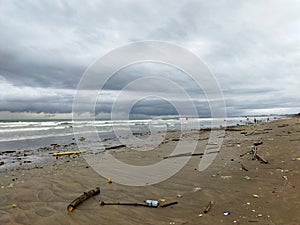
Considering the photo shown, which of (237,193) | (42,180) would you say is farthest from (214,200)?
(42,180)

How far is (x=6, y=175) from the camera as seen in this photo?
403 inches

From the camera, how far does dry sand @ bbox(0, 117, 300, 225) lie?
522cm

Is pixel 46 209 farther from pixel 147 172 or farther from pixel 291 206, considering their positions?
pixel 291 206

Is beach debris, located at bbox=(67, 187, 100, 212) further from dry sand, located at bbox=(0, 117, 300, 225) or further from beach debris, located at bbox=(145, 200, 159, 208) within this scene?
beach debris, located at bbox=(145, 200, 159, 208)

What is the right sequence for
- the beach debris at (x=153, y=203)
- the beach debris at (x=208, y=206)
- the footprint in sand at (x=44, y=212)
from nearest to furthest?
the beach debris at (x=208, y=206), the footprint in sand at (x=44, y=212), the beach debris at (x=153, y=203)

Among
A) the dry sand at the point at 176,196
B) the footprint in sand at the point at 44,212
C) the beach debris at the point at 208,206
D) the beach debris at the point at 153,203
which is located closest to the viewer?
the dry sand at the point at 176,196

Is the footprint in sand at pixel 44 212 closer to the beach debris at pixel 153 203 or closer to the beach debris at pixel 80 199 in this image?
the beach debris at pixel 80 199

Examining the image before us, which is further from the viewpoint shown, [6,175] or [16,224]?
[6,175]

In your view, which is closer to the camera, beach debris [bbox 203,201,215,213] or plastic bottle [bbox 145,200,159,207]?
beach debris [bbox 203,201,215,213]

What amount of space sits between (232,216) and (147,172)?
17.0 ft

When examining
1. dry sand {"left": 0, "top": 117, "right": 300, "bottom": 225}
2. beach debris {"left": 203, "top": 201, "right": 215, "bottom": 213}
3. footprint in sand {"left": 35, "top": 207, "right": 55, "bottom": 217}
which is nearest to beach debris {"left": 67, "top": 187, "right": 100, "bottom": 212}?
dry sand {"left": 0, "top": 117, "right": 300, "bottom": 225}

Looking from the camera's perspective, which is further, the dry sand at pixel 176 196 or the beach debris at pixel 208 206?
the beach debris at pixel 208 206

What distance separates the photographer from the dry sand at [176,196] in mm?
5223

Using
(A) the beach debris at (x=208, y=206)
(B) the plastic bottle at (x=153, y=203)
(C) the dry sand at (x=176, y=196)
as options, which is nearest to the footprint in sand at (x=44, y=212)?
(C) the dry sand at (x=176, y=196)
